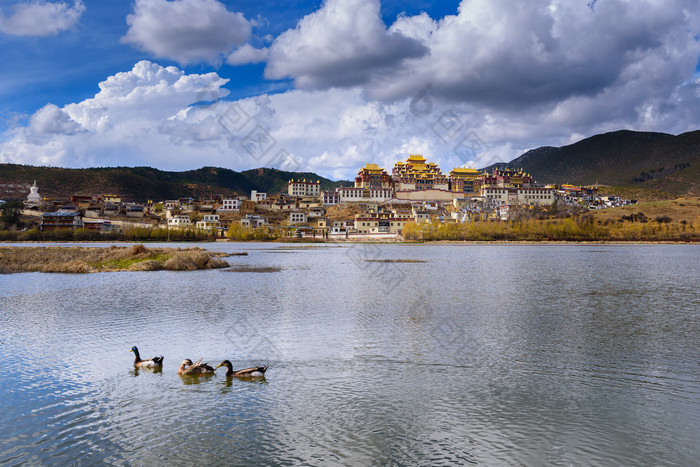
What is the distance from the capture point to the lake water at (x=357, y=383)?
8.92 m

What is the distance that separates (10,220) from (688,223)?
16670 cm

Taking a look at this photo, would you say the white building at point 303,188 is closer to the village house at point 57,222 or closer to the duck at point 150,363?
the village house at point 57,222

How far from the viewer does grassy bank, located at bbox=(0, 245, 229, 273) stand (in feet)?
142

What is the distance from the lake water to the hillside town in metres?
108

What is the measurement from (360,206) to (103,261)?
119172 mm

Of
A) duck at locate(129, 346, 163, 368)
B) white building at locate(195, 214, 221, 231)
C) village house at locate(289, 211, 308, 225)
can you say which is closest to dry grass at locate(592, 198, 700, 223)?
village house at locate(289, 211, 308, 225)

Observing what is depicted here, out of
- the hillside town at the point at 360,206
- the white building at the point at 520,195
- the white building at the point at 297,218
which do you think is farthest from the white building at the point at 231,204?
the white building at the point at 520,195

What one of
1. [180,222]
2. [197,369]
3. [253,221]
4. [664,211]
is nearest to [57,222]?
[180,222]

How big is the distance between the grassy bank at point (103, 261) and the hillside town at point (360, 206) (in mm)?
77406

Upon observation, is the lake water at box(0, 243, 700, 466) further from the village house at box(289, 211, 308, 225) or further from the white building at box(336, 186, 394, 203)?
the white building at box(336, 186, 394, 203)

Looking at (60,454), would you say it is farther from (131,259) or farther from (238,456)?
(131,259)

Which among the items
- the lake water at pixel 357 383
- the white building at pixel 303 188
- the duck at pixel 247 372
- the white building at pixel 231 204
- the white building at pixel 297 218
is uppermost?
the white building at pixel 303 188

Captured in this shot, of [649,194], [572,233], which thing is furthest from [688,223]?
[649,194]

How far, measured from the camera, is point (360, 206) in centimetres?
16162
